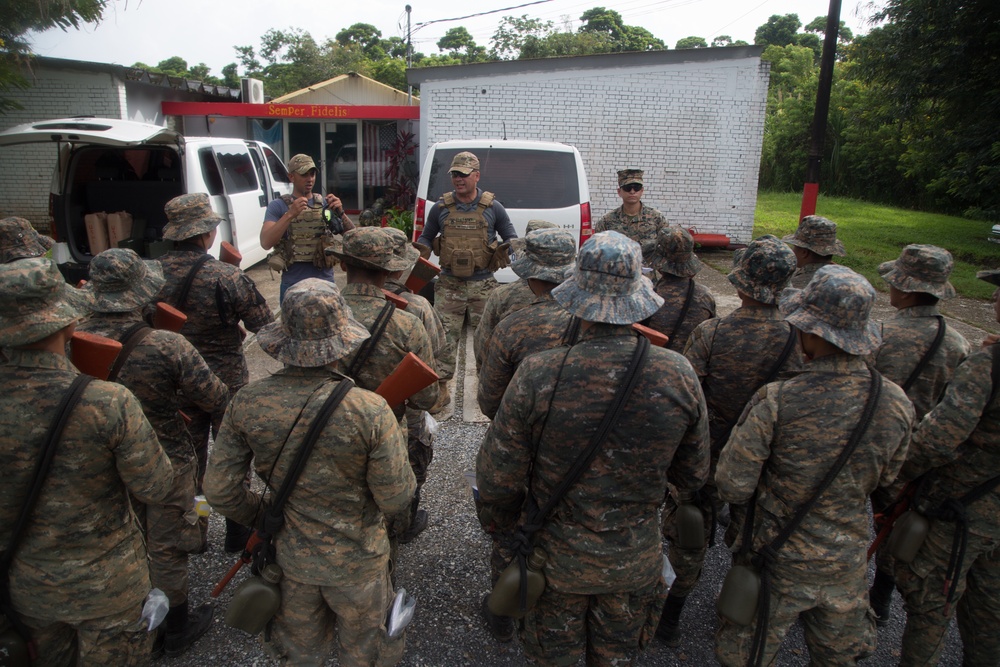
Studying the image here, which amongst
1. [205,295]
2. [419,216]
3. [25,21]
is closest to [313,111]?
[25,21]

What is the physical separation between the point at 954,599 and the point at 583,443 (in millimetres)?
1795

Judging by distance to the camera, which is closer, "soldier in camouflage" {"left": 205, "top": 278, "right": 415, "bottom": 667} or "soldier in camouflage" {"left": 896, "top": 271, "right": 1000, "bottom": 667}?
"soldier in camouflage" {"left": 205, "top": 278, "right": 415, "bottom": 667}

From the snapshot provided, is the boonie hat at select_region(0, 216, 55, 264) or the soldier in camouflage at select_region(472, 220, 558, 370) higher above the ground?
the boonie hat at select_region(0, 216, 55, 264)

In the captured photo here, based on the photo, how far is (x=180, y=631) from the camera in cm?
299

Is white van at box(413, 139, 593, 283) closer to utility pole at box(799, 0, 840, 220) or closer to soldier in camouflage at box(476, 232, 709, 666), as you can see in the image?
soldier in camouflage at box(476, 232, 709, 666)

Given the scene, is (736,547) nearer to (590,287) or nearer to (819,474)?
(819,474)

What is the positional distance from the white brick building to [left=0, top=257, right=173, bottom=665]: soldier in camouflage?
9.71 m

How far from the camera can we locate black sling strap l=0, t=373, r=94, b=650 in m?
2.12

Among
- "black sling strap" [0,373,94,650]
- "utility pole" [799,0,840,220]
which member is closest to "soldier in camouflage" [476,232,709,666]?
"black sling strap" [0,373,94,650]

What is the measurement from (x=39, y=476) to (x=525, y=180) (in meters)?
5.17

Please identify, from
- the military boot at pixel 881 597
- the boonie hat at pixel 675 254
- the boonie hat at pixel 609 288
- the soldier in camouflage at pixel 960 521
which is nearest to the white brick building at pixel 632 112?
the boonie hat at pixel 675 254

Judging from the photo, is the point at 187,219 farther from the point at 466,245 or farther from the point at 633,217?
the point at 633,217

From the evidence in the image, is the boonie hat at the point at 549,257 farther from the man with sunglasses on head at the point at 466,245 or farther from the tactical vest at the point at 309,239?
the tactical vest at the point at 309,239

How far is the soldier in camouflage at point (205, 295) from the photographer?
141 inches
